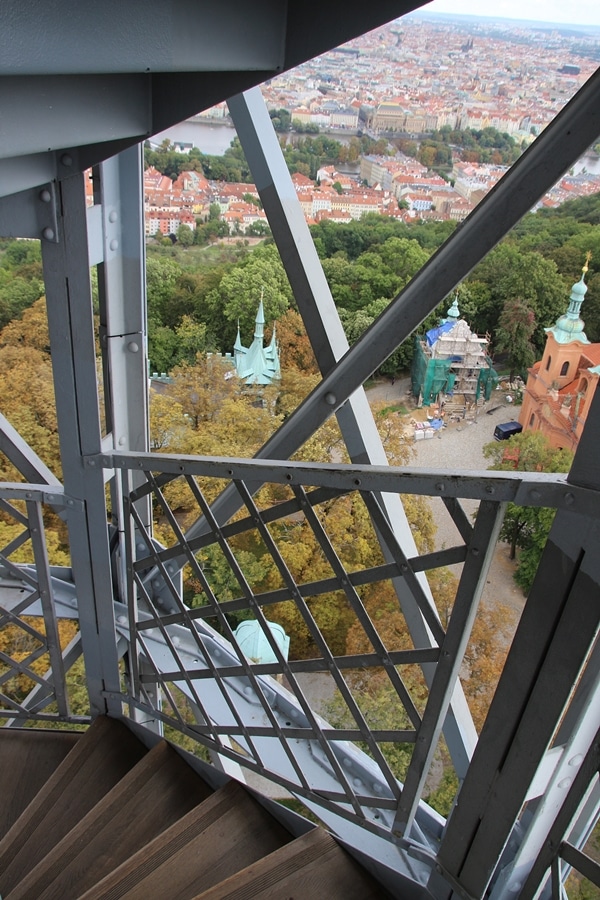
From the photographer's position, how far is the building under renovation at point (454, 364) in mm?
3242

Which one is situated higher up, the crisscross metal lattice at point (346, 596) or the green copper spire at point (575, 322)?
the green copper spire at point (575, 322)

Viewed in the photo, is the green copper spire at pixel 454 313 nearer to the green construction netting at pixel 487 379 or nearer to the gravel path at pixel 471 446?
the green construction netting at pixel 487 379

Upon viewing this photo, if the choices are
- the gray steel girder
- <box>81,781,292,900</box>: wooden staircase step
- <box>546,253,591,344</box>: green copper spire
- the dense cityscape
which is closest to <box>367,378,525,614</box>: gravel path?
<box>546,253,591,344</box>: green copper spire

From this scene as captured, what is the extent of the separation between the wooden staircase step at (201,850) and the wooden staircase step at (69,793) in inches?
14.5

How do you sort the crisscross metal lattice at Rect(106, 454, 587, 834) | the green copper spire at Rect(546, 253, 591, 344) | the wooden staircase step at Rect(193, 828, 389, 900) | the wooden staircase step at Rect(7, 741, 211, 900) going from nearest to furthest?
1. the crisscross metal lattice at Rect(106, 454, 587, 834)
2. the wooden staircase step at Rect(193, 828, 389, 900)
3. the wooden staircase step at Rect(7, 741, 211, 900)
4. the green copper spire at Rect(546, 253, 591, 344)

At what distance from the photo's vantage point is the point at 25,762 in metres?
2.19

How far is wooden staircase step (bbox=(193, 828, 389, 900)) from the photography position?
148cm

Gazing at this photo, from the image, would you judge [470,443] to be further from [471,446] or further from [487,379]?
[487,379]

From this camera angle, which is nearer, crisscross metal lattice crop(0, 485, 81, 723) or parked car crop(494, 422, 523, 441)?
crisscross metal lattice crop(0, 485, 81, 723)

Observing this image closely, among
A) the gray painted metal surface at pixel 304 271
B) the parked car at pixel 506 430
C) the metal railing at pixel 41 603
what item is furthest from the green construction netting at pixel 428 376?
the metal railing at pixel 41 603

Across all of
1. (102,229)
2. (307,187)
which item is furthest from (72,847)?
(307,187)

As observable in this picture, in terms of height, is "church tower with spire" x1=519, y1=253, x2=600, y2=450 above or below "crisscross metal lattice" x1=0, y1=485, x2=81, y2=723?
above

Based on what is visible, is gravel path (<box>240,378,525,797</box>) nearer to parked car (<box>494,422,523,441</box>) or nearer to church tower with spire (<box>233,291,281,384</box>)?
parked car (<box>494,422,523,441</box>)

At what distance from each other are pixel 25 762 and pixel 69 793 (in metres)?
0.31
